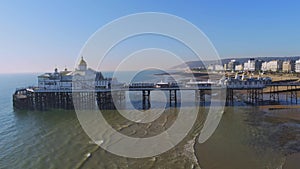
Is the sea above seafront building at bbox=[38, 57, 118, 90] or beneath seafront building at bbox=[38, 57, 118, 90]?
beneath

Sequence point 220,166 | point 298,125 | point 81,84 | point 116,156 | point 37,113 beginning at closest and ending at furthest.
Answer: point 220,166, point 116,156, point 298,125, point 37,113, point 81,84

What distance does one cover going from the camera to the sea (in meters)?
14.0

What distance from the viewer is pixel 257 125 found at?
73.3 ft

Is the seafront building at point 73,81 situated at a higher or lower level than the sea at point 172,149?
higher

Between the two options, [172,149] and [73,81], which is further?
[73,81]

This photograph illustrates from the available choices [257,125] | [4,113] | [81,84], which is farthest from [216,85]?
[4,113]

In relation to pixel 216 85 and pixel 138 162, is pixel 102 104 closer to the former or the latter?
pixel 216 85

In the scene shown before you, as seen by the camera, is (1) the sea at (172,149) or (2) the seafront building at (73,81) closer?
(1) the sea at (172,149)

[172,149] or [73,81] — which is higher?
[73,81]

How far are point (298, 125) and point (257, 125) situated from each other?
3.53 meters

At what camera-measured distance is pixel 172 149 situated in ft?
53.9

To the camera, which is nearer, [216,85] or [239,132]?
[239,132]

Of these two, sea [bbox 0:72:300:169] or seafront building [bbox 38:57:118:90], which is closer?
sea [bbox 0:72:300:169]

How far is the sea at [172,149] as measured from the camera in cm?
1405
